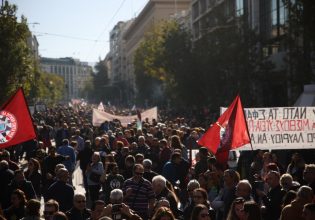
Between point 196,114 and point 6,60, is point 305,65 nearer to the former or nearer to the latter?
point 6,60

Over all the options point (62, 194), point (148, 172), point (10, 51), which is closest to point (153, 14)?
point (10, 51)

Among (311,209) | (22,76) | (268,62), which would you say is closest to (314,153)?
(311,209)

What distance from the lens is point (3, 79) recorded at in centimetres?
3628

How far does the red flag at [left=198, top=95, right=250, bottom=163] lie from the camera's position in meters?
10.9

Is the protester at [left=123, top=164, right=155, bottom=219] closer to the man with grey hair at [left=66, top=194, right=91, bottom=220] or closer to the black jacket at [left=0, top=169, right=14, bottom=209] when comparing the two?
the man with grey hair at [left=66, top=194, right=91, bottom=220]

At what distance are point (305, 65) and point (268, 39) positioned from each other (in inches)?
613

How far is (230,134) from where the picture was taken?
35.8ft

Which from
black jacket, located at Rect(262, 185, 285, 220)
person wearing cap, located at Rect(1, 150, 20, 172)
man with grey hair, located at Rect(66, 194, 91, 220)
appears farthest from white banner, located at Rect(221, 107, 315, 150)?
man with grey hair, located at Rect(66, 194, 91, 220)

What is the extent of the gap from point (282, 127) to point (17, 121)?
4.96m

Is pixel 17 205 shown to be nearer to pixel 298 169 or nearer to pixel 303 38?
pixel 298 169

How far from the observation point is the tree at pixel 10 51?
119 ft

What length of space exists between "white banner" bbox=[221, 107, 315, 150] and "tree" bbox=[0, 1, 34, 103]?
24.8m

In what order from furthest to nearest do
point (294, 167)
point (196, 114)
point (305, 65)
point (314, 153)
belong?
point (196, 114)
point (305, 65)
point (314, 153)
point (294, 167)

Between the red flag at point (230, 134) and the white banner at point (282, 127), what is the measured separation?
62.4 inches
